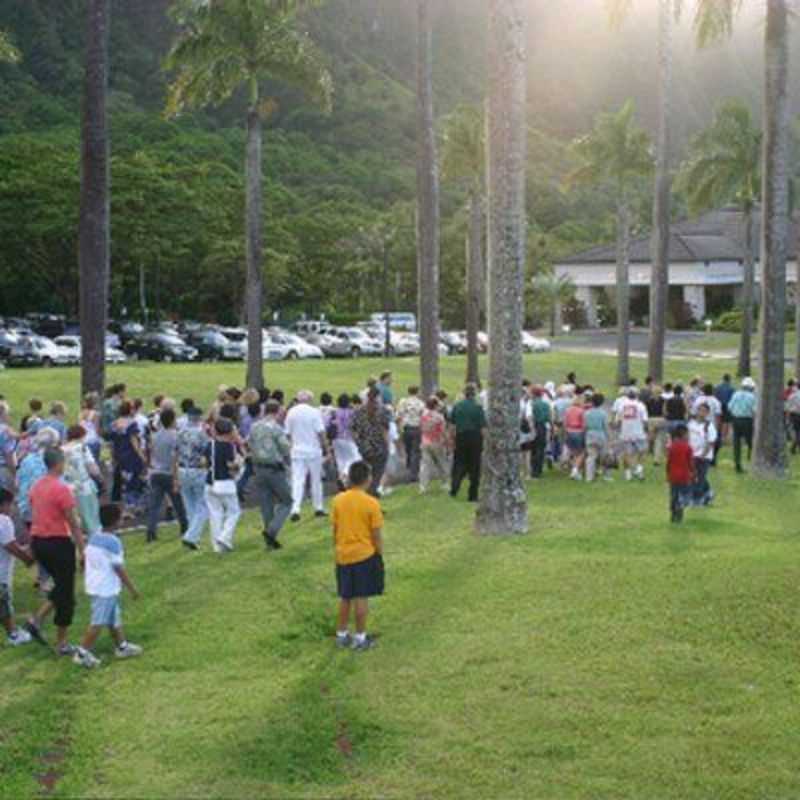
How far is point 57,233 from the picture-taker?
189ft

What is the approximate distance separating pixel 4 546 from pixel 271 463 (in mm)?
4105

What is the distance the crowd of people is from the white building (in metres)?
55.1

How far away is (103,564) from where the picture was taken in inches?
384

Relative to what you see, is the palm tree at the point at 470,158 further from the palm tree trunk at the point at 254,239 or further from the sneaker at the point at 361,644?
the sneaker at the point at 361,644

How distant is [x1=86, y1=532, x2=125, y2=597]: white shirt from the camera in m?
9.74

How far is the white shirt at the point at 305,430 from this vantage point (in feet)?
51.1

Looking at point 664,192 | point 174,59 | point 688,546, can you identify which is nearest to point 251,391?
point 688,546

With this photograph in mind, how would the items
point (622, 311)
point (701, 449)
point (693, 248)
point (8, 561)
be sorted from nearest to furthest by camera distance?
point (8, 561) < point (701, 449) < point (622, 311) < point (693, 248)

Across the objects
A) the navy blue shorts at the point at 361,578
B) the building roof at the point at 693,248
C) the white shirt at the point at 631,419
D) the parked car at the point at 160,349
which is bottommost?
the navy blue shorts at the point at 361,578

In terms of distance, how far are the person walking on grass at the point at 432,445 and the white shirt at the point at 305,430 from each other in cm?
296

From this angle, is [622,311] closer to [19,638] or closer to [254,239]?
[254,239]

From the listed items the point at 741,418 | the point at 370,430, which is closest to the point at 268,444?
the point at 370,430

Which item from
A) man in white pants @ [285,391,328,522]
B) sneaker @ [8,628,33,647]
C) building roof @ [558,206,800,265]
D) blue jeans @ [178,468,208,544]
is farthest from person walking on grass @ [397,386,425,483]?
building roof @ [558,206,800,265]

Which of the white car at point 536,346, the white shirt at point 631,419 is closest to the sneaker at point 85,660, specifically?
the white shirt at point 631,419
